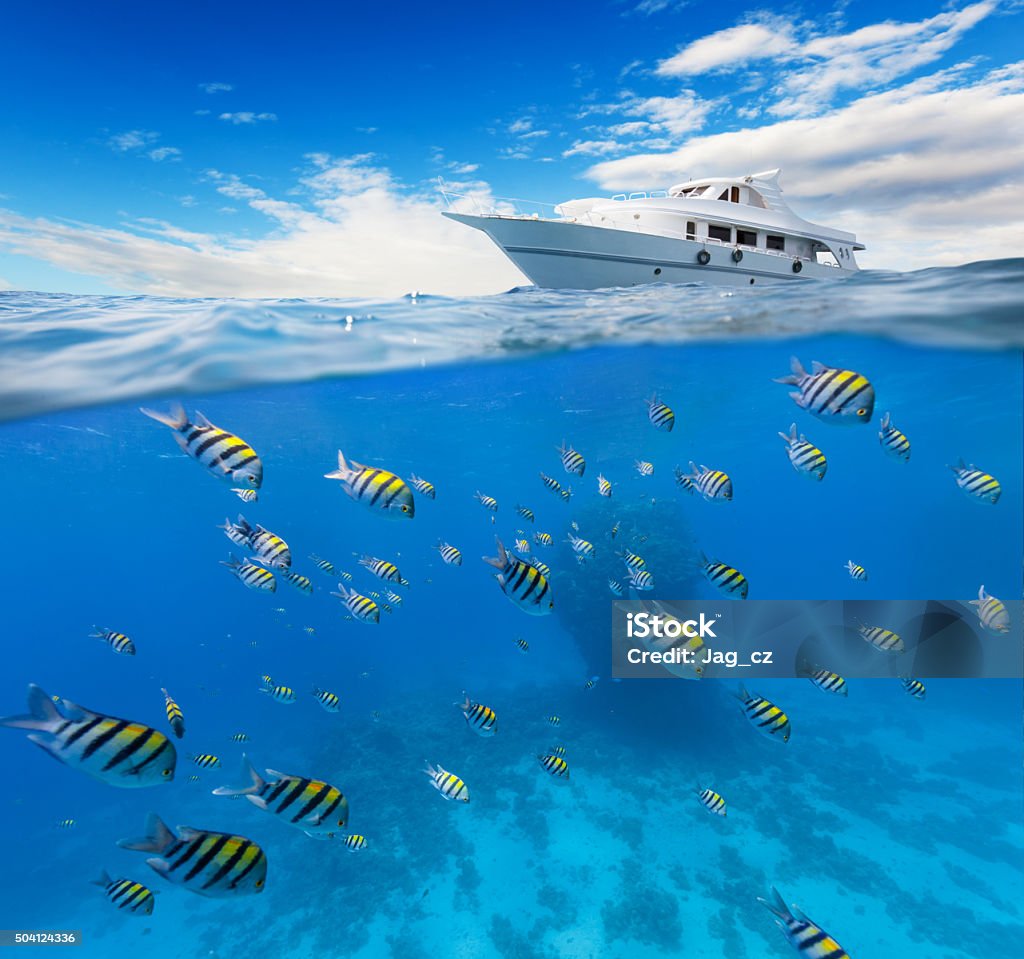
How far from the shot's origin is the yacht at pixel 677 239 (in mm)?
16750

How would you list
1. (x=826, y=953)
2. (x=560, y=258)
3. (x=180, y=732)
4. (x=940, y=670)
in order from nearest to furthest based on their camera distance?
(x=826, y=953) → (x=180, y=732) → (x=560, y=258) → (x=940, y=670)

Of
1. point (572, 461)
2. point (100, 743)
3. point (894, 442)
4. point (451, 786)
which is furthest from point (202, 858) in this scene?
point (894, 442)

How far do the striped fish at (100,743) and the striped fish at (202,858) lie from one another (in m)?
0.28

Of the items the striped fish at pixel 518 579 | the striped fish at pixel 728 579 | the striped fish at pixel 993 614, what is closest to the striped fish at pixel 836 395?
the striped fish at pixel 728 579

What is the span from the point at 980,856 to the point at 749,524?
267 feet

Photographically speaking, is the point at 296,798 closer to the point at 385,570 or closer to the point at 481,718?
the point at 481,718

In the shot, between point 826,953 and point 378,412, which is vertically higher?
point 378,412

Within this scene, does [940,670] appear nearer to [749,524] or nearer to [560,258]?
[560,258]

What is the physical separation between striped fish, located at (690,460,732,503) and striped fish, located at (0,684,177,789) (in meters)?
5.53

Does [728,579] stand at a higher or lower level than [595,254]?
lower

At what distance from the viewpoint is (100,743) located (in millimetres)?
3109

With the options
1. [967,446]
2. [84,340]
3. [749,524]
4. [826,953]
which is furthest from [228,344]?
[749,524]

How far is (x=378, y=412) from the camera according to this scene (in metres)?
25.3

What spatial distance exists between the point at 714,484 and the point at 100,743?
6002 millimetres
